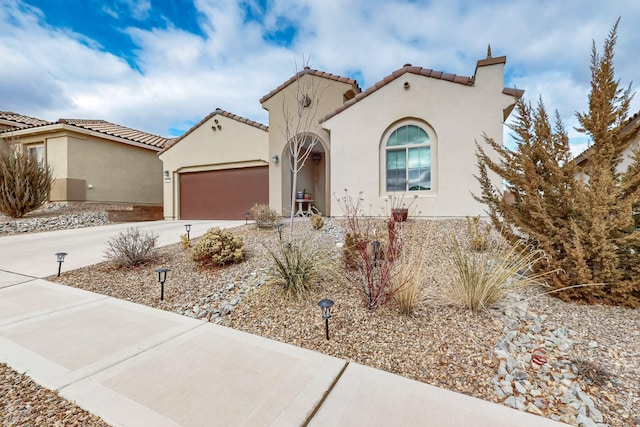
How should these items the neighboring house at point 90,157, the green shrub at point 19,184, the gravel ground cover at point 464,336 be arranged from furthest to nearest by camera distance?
the neighboring house at point 90,157, the green shrub at point 19,184, the gravel ground cover at point 464,336

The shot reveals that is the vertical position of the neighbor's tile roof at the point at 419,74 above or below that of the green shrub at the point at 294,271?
above

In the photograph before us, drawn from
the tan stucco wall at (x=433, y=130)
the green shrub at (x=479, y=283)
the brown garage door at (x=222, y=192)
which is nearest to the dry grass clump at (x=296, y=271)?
the green shrub at (x=479, y=283)

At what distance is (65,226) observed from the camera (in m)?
11.2

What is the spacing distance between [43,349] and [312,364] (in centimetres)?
267

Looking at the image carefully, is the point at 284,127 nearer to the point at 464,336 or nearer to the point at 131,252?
the point at 131,252

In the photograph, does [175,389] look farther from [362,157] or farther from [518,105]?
[362,157]

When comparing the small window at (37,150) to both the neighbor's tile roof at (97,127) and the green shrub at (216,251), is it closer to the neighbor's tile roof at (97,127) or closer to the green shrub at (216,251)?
the neighbor's tile roof at (97,127)

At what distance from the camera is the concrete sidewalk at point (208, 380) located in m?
1.94

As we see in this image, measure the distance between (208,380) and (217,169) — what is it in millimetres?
12159

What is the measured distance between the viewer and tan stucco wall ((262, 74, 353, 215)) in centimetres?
1047

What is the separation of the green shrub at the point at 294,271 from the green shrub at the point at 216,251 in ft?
4.83

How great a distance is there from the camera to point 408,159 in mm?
9023

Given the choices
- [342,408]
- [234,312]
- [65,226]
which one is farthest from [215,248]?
[65,226]

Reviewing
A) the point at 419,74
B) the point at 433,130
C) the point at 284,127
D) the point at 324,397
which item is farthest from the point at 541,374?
the point at 284,127
